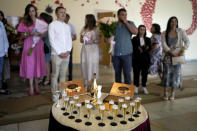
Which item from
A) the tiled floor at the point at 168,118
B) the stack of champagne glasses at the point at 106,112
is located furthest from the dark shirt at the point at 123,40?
the stack of champagne glasses at the point at 106,112

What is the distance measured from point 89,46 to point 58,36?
26.3 inches

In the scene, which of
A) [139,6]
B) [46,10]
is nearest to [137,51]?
[46,10]

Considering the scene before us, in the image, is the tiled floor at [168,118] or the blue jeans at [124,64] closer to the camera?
the tiled floor at [168,118]

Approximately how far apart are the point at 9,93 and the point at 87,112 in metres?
2.61

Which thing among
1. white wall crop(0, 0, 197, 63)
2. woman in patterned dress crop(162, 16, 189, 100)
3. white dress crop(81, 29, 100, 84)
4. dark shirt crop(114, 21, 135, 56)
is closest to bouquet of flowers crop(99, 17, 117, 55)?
dark shirt crop(114, 21, 135, 56)

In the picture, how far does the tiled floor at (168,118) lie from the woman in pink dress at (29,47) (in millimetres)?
1077

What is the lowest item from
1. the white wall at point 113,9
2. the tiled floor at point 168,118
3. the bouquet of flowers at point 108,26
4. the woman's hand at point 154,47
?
the tiled floor at point 168,118

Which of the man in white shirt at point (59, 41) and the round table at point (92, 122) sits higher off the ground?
the man in white shirt at point (59, 41)

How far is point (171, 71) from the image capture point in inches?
137

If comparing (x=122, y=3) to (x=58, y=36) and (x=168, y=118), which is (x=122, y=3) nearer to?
(x=58, y=36)

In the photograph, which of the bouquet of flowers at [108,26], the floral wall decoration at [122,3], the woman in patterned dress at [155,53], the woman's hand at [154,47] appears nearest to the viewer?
the bouquet of flowers at [108,26]

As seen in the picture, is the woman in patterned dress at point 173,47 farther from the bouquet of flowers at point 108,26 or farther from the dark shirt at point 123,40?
the bouquet of flowers at point 108,26

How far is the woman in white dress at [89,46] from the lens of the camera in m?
3.39

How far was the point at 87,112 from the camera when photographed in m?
1.70
